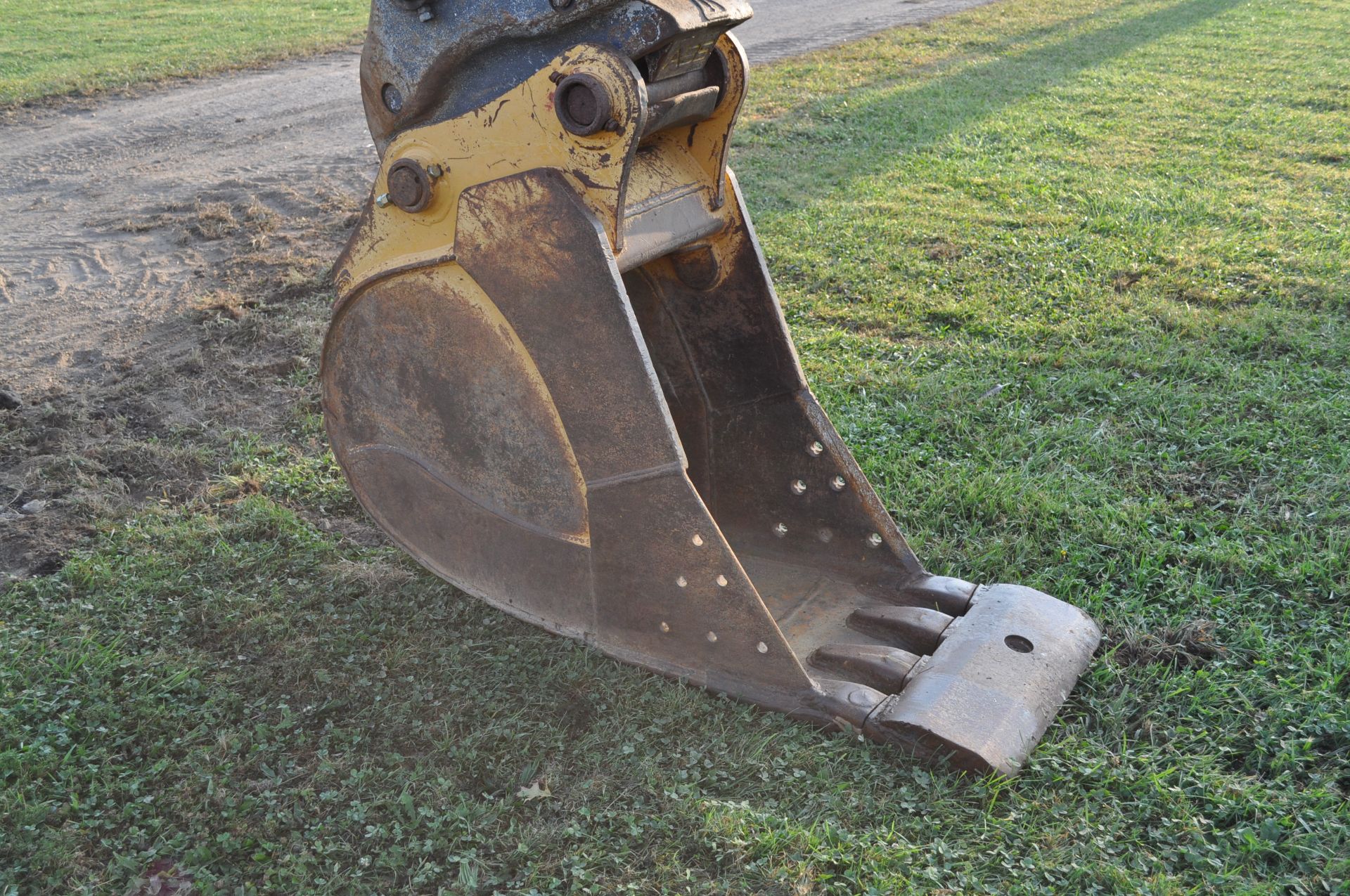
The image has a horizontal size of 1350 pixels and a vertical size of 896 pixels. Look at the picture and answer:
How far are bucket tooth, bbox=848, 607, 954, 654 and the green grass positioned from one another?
848cm

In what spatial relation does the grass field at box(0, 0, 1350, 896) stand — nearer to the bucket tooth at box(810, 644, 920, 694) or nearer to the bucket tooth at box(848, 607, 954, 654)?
the bucket tooth at box(810, 644, 920, 694)

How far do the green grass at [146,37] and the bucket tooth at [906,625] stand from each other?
8.48 m

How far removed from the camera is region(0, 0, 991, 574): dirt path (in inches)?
157

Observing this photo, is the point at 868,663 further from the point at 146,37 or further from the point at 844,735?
the point at 146,37

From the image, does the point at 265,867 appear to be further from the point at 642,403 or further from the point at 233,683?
the point at 642,403

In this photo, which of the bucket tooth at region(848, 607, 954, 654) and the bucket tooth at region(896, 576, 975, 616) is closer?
the bucket tooth at region(848, 607, 954, 654)

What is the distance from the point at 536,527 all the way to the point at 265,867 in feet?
3.30

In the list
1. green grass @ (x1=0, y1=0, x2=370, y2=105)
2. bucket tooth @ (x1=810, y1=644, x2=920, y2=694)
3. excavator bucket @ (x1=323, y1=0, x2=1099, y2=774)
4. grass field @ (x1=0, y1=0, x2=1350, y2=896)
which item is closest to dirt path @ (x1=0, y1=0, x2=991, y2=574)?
grass field @ (x1=0, y1=0, x2=1350, y2=896)

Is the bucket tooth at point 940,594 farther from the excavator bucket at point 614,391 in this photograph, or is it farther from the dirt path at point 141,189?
the dirt path at point 141,189

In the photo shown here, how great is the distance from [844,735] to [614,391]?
39.7 inches

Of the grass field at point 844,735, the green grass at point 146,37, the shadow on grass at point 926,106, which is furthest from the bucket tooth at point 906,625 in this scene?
the green grass at point 146,37

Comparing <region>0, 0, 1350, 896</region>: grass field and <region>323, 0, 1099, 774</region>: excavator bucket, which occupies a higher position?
<region>323, 0, 1099, 774</region>: excavator bucket

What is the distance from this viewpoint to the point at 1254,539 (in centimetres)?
352

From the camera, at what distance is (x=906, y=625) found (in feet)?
9.75
